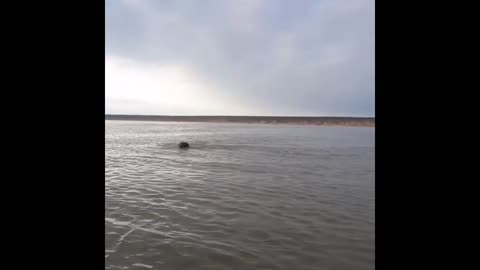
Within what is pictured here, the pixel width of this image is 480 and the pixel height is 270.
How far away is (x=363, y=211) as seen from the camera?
5562 millimetres
